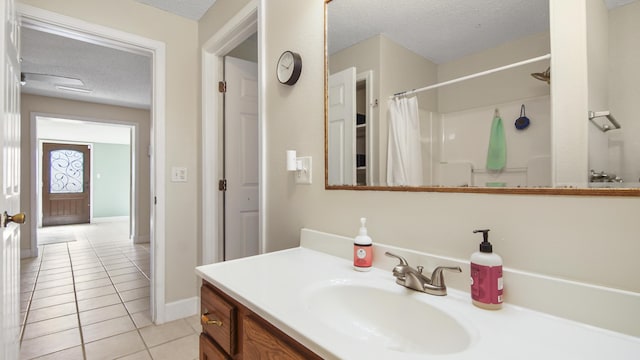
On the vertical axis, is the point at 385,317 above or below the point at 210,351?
above

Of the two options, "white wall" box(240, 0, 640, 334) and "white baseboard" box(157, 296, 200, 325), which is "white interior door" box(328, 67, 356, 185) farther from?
"white baseboard" box(157, 296, 200, 325)

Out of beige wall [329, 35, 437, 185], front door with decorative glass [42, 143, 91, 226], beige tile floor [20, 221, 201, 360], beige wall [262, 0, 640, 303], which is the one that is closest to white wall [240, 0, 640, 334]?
beige wall [262, 0, 640, 303]

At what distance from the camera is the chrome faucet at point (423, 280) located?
783 mm

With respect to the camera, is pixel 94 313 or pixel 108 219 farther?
pixel 108 219

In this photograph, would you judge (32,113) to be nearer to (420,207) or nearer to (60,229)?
(60,229)

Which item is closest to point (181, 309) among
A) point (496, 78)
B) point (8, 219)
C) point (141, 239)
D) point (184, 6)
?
point (8, 219)

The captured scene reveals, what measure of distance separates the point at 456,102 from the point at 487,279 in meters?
0.50

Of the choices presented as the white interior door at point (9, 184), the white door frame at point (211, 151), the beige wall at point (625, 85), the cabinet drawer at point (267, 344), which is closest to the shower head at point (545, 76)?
the beige wall at point (625, 85)

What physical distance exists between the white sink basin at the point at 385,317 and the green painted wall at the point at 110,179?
842 centimetres

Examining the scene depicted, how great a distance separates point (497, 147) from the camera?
0.78 m

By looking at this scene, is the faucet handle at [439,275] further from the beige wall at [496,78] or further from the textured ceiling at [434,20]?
the textured ceiling at [434,20]

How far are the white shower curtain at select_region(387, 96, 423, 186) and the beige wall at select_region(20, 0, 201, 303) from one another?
178 centimetres

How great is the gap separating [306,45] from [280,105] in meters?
0.31

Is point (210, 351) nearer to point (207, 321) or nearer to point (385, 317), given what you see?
point (207, 321)
